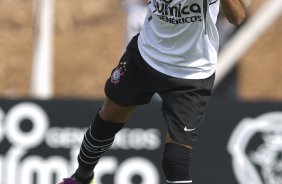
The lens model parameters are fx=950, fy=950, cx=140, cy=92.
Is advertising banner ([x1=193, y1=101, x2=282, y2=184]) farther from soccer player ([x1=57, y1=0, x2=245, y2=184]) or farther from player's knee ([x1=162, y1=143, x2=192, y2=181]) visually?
player's knee ([x1=162, y1=143, x2=192, y2=181])

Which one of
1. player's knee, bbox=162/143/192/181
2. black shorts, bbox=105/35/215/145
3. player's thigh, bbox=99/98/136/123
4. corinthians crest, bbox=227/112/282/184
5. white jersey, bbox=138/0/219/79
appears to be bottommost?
corinthians crest, bbox=227/112/282/184

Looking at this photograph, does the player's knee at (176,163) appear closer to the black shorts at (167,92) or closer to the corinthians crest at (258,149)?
the black shorts at (167,92)

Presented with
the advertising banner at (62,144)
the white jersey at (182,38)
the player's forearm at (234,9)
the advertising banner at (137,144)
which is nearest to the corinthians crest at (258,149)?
the advertising banner at (137,144)

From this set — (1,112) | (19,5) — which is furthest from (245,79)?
(1,112)

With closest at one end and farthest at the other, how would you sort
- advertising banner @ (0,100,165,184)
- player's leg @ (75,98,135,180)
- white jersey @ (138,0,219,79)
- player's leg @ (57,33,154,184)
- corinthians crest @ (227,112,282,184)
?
white jersey @ (138,0,219,79)
player's leg @ (57,33,154,184)
player's leg @ (75,98,135,180)
advertising banner @ (0,100,165,184)
corinthians crest @ (227,112,282,184)

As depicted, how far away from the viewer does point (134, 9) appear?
30.1 ft

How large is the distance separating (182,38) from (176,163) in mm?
716

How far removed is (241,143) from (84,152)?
266cm

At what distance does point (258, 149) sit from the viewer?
8.24 meters

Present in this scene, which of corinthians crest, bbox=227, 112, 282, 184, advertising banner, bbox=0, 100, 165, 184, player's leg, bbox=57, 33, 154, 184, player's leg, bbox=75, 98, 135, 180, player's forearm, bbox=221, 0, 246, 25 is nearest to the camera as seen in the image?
player's forearm, bbox=221, 0, 246, 25

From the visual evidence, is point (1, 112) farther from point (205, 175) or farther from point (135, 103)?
point (135, 103)

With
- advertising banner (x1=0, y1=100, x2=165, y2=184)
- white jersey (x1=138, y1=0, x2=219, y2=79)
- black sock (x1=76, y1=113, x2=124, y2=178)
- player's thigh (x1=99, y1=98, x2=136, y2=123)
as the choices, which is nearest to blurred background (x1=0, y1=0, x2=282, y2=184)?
advertising banner (x1=0, y1=100, x2=165, y2=184)

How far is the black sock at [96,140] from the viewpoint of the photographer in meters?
5.78

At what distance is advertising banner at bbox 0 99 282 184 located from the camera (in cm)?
797
